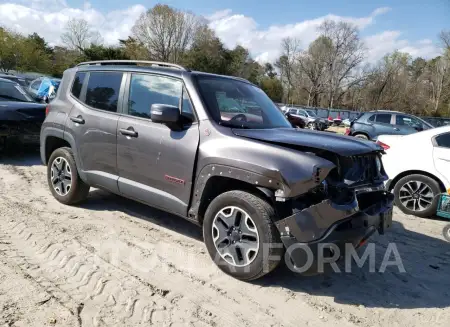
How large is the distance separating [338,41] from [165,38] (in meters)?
28.4

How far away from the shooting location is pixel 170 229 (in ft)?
14.5

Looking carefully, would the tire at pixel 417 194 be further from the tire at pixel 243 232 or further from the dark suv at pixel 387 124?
the dark suv at pixel 387 124

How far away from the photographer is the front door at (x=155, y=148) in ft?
11.8

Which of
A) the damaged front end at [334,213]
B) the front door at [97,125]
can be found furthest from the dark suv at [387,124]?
the front door at [97,125]

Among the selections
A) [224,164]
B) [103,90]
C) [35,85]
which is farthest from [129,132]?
[35,85]

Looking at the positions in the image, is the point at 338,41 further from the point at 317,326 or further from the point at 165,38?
the point at 317,326

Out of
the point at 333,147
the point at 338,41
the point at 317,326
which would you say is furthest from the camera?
the point at 338,41

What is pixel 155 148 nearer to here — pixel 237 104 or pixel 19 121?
pixel 237 104

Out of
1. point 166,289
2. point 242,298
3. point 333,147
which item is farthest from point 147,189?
point 333,147

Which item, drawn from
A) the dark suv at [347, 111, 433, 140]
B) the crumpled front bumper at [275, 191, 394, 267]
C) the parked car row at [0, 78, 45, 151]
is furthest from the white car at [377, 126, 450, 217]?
the dark suv at [347, 111, 433, 140]

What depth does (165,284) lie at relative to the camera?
125 inches

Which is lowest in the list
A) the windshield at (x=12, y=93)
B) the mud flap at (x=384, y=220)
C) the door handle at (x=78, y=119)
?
the mud flap at (x=384, y=220)

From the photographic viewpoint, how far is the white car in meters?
5.61

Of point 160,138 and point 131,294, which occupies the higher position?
point 160,138
